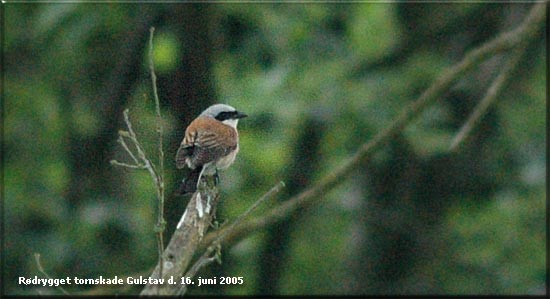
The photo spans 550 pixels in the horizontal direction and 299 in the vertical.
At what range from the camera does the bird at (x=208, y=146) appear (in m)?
3.94

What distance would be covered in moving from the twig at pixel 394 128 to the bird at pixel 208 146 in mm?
2868

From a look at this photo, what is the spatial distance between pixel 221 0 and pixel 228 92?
6.64 ft

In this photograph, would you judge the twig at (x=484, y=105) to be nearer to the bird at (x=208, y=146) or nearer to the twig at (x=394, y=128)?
the twig at (x=394, y=128)

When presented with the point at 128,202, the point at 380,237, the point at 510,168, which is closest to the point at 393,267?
the point at 380,237

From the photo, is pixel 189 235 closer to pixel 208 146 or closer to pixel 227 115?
pixel 208 146

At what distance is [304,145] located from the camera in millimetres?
10734

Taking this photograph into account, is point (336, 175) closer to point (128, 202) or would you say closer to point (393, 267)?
point (128, 202)

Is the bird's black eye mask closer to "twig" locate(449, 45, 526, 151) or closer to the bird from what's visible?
the bird

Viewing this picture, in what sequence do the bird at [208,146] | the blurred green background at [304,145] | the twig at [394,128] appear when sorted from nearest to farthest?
the bird at [208,146] → the twig at [394,128] → the blurred green background at [304,145]

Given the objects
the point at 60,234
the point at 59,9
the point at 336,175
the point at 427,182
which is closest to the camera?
the point at 336,175

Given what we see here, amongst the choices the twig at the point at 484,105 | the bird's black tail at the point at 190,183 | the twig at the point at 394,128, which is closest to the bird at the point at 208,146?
the bird's black tail at the point at 190,183

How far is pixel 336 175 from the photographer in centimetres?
790

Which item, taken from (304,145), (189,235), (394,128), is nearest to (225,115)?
(189,235)

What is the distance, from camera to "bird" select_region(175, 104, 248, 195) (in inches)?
155
